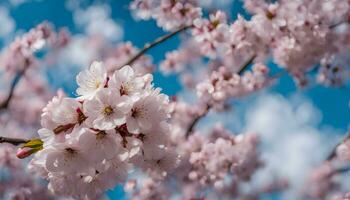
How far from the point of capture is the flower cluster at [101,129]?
2455 mm

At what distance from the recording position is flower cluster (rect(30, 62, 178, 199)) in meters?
2.46

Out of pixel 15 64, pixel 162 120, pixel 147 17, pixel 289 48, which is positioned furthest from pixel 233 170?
pixel 15 64

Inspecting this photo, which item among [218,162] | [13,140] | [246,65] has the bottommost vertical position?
[13,140]

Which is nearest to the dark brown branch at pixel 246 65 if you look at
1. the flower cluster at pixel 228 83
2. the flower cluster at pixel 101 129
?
the flower cluster at pixel 228 83

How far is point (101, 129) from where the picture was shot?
94.7 inches

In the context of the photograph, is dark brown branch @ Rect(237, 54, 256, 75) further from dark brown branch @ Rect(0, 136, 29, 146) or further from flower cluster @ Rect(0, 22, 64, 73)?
dark brown branch @ Rect(0, 136, 29, 146)

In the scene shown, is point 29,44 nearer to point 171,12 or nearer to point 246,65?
point 171,12

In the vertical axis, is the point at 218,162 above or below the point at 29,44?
below

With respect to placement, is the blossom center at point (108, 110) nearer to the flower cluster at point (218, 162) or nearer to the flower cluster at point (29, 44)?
the flower cluster at point (218, 162)

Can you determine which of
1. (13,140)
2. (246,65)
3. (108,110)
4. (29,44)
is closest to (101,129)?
(108,110)

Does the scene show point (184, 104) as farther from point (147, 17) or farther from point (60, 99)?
point (60, 99)

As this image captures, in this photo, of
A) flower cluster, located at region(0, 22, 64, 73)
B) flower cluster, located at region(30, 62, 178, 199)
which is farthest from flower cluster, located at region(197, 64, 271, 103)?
flower cluster, located at region(30, 62, 178, 199)

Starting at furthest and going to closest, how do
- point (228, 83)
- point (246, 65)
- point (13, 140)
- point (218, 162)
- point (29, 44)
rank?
point (29, 44) < point (246, 65) < point (218, 162) < point (228, 83) < point (13, 140)

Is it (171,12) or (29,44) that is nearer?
(171,12)
